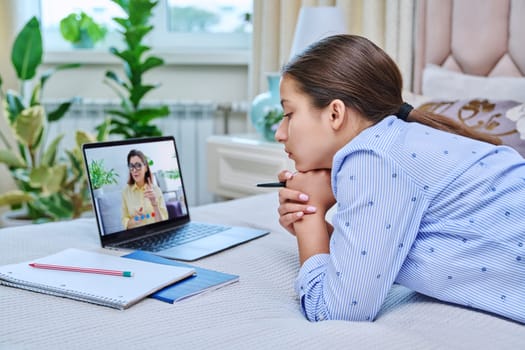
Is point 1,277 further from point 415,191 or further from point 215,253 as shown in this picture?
point 415,191

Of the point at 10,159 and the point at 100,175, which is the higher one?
the point at 100,175

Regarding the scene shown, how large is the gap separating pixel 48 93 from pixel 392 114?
267 centimetres

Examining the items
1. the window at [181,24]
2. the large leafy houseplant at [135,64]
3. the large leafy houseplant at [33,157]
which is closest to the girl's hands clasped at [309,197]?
the large leafy houseplant at [33,157]

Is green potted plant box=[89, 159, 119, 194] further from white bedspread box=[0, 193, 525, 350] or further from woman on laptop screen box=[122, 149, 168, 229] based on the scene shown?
white bedspread box=[0, 193, 525, 350]

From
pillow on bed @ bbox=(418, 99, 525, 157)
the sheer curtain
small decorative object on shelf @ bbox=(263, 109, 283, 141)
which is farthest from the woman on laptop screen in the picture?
the sheer curtain

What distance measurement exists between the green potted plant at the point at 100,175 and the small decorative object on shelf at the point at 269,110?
1360 mm

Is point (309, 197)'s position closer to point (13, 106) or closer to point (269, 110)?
point (269, 110)

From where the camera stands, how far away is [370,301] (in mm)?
882

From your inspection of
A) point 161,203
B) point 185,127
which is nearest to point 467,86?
point 161,203

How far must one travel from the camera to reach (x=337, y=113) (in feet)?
3.31

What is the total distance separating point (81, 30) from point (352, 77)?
269cm

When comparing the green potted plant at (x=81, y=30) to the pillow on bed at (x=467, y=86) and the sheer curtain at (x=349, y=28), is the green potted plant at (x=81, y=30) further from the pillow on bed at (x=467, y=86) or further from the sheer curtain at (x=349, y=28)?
the pillow on bed at (x=467, y=86)

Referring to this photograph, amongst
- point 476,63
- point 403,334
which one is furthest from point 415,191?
point 476,63

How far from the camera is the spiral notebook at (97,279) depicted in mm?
927
